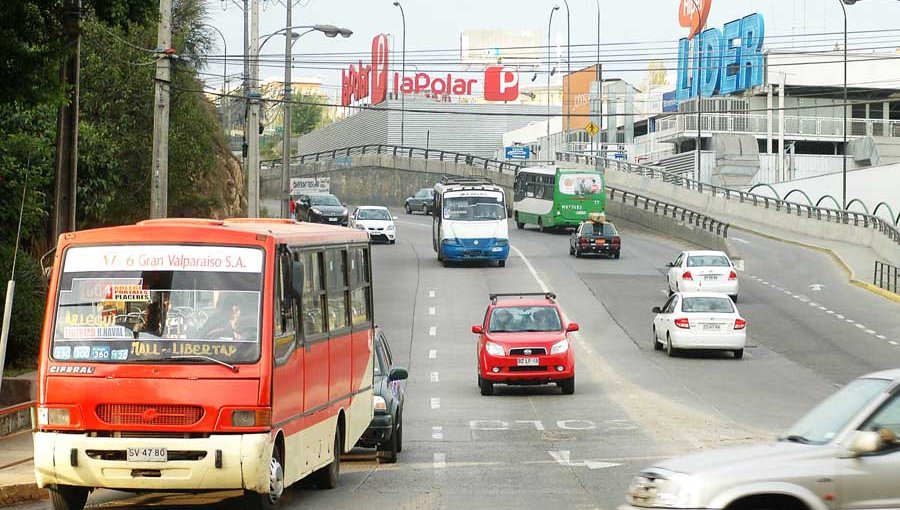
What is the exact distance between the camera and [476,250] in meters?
54.1

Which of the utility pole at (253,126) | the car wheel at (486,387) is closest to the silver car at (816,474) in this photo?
the car wheel at (486,387)

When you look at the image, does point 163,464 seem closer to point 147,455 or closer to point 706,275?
point 147,455

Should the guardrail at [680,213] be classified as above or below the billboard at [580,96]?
below

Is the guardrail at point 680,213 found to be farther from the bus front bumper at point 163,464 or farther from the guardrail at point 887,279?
the bus front bumper at point 163,464

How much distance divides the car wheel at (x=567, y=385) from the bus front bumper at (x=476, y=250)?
26362 mm

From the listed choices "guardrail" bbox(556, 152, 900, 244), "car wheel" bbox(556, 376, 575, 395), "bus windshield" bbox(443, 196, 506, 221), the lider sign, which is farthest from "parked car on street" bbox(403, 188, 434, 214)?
"car wheel" bbox(556, 376, 575, 395)

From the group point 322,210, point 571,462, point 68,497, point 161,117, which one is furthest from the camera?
point 322,210

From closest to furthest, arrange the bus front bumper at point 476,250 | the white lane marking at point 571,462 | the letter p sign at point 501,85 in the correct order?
the white lane marking at point 571,462, the bus front bumper at point 476,250, the letter p sign at point 501,85

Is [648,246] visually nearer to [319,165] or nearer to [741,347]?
[741,347]

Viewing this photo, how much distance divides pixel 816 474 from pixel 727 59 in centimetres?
9046

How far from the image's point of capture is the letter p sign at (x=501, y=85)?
132m

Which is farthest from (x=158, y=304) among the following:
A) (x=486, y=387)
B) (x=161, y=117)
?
(x=486, y=387)

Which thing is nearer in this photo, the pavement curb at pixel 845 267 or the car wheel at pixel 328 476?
the car wheel at pixel 328 476

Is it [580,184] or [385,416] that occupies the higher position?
[580,184]
